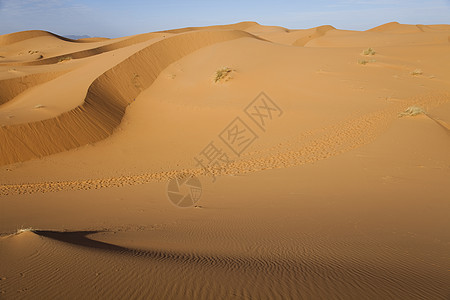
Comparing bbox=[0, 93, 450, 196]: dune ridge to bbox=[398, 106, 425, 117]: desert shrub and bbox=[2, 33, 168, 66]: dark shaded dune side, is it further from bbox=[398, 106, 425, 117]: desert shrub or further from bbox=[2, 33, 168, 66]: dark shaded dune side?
bbox=[2, 33, 168, 66]: dark shaded dune side

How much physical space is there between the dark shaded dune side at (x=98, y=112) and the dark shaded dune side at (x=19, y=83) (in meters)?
5.67

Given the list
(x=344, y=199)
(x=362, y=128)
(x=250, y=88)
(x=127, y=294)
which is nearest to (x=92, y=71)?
(x=250, y=88)

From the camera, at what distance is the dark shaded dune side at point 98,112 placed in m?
10.6

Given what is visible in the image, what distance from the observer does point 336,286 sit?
301 centimetres

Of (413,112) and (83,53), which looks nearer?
(413,112)

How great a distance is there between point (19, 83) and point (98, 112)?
8892mm

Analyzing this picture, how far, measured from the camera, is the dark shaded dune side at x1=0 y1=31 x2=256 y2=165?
34.7 ft

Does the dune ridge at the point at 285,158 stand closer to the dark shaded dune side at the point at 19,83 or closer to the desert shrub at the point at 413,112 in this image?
the desert shrub at the point at 413,112

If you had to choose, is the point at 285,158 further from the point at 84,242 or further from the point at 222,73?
the point at 222,73

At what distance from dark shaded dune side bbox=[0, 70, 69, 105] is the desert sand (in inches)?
3.0

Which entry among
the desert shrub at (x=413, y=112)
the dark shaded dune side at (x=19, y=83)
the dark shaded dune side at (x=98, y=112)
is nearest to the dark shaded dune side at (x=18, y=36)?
the dark shaded dune side at (x=19, y=83)

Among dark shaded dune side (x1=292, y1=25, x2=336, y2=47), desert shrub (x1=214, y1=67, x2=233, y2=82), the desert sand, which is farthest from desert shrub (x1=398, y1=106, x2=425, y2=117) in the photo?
dark shaded dune side (x1=292, y1=25, x2=336, y2=47)

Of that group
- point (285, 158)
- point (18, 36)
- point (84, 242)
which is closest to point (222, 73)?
point (285, 158)

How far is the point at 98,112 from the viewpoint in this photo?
1355cm
